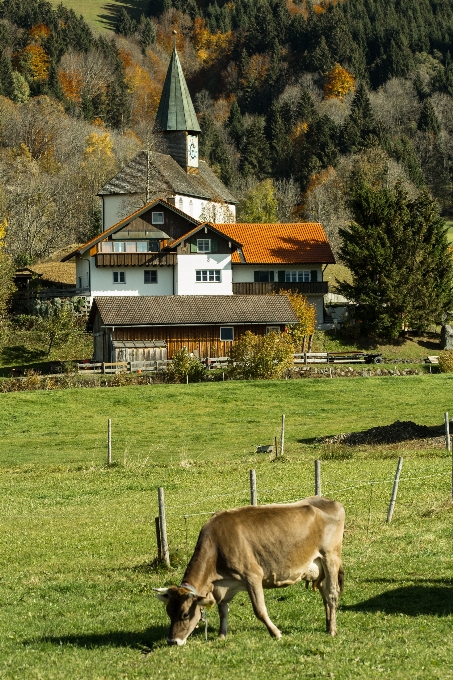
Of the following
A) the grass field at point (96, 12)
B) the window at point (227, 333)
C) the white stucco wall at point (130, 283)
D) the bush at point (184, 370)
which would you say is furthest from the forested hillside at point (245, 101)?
the bush at point (184, 370)

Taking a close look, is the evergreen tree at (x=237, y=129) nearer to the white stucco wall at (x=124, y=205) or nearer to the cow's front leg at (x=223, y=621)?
the white stucco wall at (x=124, y=205)

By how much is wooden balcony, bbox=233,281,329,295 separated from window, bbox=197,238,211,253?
3467 mm

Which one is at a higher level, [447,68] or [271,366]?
[447,68]

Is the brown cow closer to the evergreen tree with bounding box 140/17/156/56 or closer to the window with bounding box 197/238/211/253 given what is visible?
the window with bounding box 197/238/211/253

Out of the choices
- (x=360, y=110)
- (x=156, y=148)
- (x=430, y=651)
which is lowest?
(x=430, y=651)

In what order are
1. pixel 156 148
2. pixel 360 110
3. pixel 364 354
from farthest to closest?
pixel 360 110 → pixel 156 148 → pixel 364 354

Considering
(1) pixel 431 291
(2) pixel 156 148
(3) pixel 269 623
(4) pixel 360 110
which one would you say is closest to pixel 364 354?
(1) pixel 431 291

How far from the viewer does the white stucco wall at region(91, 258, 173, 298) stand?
6906 centimetres

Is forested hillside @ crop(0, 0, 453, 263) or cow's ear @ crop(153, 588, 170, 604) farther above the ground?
forested hillside @ crop(0, 0, 453, 263)

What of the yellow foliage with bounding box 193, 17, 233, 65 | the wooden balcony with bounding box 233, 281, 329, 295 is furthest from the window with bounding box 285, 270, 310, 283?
the yellow foliage with bounding box 193, 17, 233, 65

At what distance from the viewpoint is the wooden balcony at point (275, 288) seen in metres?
71.3

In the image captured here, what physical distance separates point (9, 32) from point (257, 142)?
151 ft

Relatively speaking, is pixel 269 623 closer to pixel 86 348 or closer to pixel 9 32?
pixel 86 348

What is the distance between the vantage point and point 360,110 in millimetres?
124062
